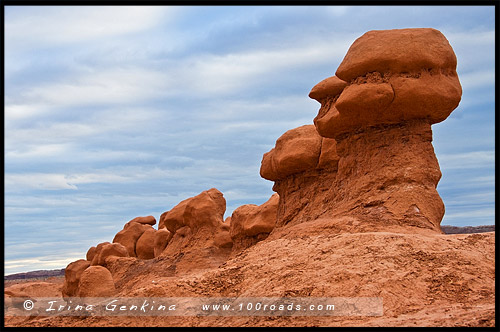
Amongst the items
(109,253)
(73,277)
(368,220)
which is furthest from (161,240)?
(368,220)

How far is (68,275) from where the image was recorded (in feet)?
82.7

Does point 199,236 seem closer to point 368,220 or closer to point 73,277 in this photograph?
point 73,277

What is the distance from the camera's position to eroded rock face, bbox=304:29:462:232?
13.1 metres

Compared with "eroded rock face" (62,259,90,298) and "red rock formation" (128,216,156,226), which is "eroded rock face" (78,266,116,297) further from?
"red rock formation" (128,216,156,226)

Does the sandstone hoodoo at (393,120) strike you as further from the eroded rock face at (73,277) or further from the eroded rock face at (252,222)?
the eroded rock face at (73,277)

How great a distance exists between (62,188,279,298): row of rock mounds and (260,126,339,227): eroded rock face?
3.85 meters

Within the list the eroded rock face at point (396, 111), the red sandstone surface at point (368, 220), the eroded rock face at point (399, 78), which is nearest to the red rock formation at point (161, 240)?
the red sandstone surface at point (368, 220)

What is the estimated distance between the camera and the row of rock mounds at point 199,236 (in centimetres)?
2233

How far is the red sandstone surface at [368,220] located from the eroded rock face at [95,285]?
30mm

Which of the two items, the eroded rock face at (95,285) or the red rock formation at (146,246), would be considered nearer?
the eroded rock face at (95,285)

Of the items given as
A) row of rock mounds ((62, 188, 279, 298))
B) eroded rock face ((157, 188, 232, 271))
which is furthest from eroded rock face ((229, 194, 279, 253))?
eroded rock face ((157, 188, 232, 271))

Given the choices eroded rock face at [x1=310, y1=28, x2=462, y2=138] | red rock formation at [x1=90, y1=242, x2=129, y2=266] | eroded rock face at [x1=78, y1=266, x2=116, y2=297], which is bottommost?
eroded rock face at [x1=78, y1=266, x2=116, y2=297]

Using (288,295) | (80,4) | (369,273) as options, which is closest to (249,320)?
(288,295)
